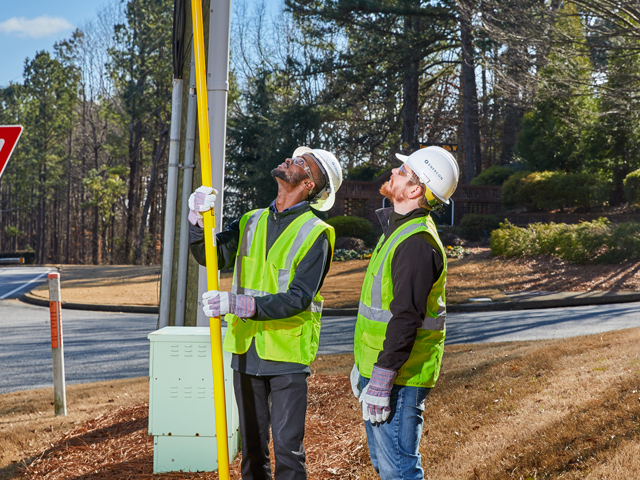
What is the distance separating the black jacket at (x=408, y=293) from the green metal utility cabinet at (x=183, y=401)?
1732 millimetres

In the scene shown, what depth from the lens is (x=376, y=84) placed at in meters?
26.2

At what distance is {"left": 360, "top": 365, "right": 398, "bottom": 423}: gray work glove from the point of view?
2510 millimetres

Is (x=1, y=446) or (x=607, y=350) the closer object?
(x=1, y=446)

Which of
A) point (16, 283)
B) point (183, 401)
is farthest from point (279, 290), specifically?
point (16, 283)

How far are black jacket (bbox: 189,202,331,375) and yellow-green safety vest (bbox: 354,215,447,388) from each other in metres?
0.35

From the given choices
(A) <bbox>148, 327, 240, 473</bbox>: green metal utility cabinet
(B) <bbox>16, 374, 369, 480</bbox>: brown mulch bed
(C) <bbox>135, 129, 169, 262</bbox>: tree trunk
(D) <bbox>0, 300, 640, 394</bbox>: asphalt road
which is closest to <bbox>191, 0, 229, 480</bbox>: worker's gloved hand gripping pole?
(A) <bbox>148, 327, 240, 473</bbox>: green metal utility cabinet

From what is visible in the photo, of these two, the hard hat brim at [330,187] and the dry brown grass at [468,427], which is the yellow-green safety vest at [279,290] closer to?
the hard hat brim at [330,187]

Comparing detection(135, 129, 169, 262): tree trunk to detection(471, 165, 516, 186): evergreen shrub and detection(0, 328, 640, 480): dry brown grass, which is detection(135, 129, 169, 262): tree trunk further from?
detection(0, 328, 640, 480): dry brown grass

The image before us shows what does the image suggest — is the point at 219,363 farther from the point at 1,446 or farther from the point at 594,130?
the point at 594,130

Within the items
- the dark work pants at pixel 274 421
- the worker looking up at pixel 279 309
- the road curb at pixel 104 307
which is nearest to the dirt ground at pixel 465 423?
the dark work pants at pixel 274 421

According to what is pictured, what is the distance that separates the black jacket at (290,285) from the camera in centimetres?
289

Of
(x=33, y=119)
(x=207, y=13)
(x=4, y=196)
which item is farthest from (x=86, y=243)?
(x=207, y=13)

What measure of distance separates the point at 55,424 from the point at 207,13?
3.65m

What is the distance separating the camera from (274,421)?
3.05 metres
